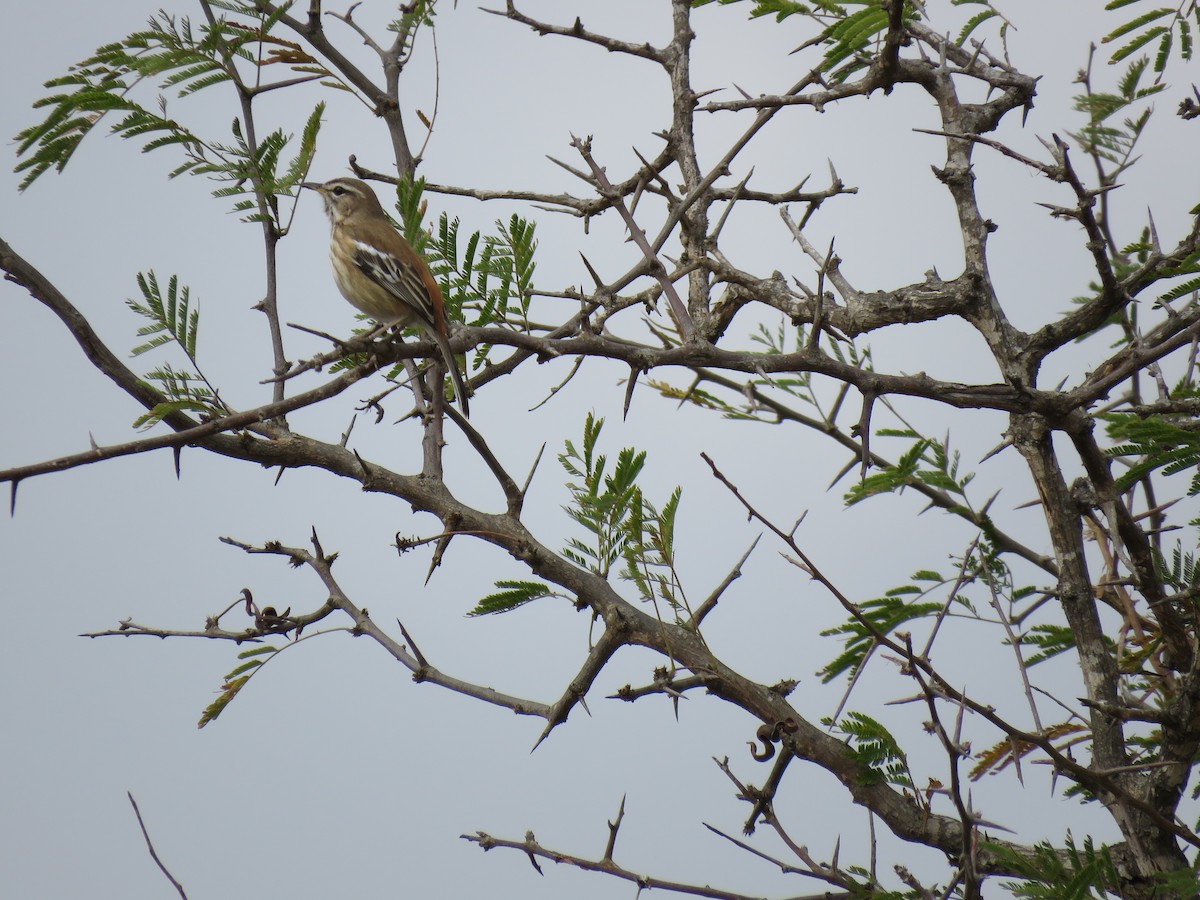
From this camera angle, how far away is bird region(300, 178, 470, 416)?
3793mm

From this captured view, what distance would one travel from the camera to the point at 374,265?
4.16m

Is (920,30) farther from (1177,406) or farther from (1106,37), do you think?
(1177,406)

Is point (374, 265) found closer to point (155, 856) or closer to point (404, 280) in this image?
point (404, 280)

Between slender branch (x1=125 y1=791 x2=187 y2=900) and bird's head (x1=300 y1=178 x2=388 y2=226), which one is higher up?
bird's head (x1=300 y1=178 x2=388 y2=226)

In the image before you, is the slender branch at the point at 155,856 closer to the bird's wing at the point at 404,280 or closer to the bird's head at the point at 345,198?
the bird's wing at the point at 404,280

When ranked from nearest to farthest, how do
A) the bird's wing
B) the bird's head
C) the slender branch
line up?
1. the slender branch
2. the bird's wing
3. the bird's head

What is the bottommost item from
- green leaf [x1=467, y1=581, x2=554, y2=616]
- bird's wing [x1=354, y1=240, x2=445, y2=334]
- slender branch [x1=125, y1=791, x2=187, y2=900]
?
slender branch [x1=125, y1=791, x2=187, y2=900]

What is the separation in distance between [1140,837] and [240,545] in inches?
83.1

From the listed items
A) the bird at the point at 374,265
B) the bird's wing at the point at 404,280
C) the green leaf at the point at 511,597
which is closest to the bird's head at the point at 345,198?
the bird at the point at 374,265

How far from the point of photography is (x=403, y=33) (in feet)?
10.7

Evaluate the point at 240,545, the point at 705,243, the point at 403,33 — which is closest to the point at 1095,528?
the point at 705,243

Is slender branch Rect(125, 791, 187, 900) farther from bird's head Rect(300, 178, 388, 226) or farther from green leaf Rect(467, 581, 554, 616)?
bird's head Rect(300, 178, 388, 226)

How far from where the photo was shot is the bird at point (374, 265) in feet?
12.4

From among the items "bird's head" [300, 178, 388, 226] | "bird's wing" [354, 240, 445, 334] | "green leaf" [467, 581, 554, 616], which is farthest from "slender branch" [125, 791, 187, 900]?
"bird's head" [300, 178, 388, 226]
